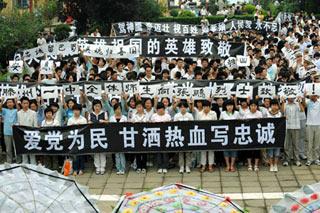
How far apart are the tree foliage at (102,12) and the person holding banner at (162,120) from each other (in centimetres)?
2008

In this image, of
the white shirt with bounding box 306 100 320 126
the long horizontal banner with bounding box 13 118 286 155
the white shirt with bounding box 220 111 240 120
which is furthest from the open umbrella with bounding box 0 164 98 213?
the white shirt with bounding box 306 100 320 126

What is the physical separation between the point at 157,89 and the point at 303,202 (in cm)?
658

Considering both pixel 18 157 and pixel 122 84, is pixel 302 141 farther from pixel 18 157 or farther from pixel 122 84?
pixel 18 157

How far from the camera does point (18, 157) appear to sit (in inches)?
470

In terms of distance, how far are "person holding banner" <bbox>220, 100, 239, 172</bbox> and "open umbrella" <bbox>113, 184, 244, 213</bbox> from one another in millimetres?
5210

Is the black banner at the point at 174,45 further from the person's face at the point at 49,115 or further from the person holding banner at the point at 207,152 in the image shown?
the person holding banner at the point at 207,152

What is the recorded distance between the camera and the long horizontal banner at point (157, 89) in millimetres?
11966

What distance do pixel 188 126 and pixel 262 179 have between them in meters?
1.73

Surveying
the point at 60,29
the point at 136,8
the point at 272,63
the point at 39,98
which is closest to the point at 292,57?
the point at 272,63

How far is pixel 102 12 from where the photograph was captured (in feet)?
102

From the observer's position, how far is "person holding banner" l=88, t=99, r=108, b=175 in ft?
38.0

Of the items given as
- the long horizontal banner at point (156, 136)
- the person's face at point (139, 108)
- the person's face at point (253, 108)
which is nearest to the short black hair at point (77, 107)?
the long horizontal banner at point (156, 136)

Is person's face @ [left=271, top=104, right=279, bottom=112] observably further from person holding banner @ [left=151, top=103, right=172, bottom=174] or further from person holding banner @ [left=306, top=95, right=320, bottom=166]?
person holding banner @ [left=151, top=103, right=172, bottom=174]

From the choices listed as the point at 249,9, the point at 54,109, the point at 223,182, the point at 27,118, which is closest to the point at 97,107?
the point at 54,109
